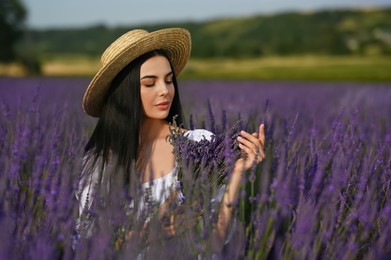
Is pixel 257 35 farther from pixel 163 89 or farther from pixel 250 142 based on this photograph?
pixel 250 142

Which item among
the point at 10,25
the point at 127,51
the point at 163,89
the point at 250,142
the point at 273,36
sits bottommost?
the point at 250,142

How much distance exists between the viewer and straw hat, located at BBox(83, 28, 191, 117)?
1.95 meters

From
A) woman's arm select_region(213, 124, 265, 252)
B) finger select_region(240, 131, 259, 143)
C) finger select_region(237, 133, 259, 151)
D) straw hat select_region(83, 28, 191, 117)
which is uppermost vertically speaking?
straw hat select_region(83, 28, 191, 117)

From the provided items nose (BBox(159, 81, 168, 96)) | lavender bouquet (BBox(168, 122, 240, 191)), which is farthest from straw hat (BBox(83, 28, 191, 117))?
lavender bouquet (BBox(168, 122, 240, 191))

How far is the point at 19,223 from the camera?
1.37 meters

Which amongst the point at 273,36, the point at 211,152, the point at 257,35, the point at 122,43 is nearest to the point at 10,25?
the point at 122,43

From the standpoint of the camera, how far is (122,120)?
1.98 m

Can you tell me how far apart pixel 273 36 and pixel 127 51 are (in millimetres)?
84867

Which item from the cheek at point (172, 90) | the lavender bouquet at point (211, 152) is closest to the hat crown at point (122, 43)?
the cheek at point (172, 90)

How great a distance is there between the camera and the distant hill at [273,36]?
144ft

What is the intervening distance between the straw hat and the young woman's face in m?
0.06

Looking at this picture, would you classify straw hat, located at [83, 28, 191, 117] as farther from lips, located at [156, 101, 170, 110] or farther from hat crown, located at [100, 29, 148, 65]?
lips, located at [156, 101, 170, 110]

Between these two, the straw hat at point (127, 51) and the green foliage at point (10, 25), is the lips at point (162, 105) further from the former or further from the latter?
the green foliage at point (10, 25)

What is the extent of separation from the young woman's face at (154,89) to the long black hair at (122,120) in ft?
0.06
